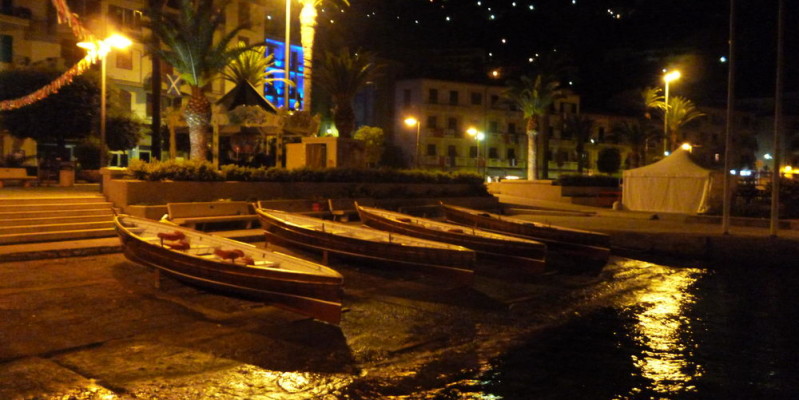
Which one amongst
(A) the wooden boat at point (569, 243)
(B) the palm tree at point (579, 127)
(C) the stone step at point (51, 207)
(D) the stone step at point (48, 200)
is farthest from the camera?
(B) the palm tree at point (579, 127)

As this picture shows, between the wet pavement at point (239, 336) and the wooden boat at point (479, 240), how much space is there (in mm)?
1086

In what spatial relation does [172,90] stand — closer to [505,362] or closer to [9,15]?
[9,15]

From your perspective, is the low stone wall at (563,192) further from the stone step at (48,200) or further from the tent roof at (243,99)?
the stone step at (48,200)

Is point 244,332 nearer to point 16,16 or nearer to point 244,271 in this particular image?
point 244,271

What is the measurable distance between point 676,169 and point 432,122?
128 ft

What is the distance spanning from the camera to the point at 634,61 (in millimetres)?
113250

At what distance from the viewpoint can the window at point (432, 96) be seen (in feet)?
231

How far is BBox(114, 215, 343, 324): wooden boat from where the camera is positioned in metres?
10.1

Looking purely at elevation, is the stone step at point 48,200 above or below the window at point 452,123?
below

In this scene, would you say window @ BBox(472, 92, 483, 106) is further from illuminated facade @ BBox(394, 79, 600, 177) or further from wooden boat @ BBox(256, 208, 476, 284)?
wooden boat @ BBox(256, 208, 476, 284)

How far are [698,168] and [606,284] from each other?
64.1 feet

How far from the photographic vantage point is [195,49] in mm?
22531

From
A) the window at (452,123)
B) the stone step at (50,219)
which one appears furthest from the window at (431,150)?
the stone step at (50,219)

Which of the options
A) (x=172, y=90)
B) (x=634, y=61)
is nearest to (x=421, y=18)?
(x=634, y=61)
